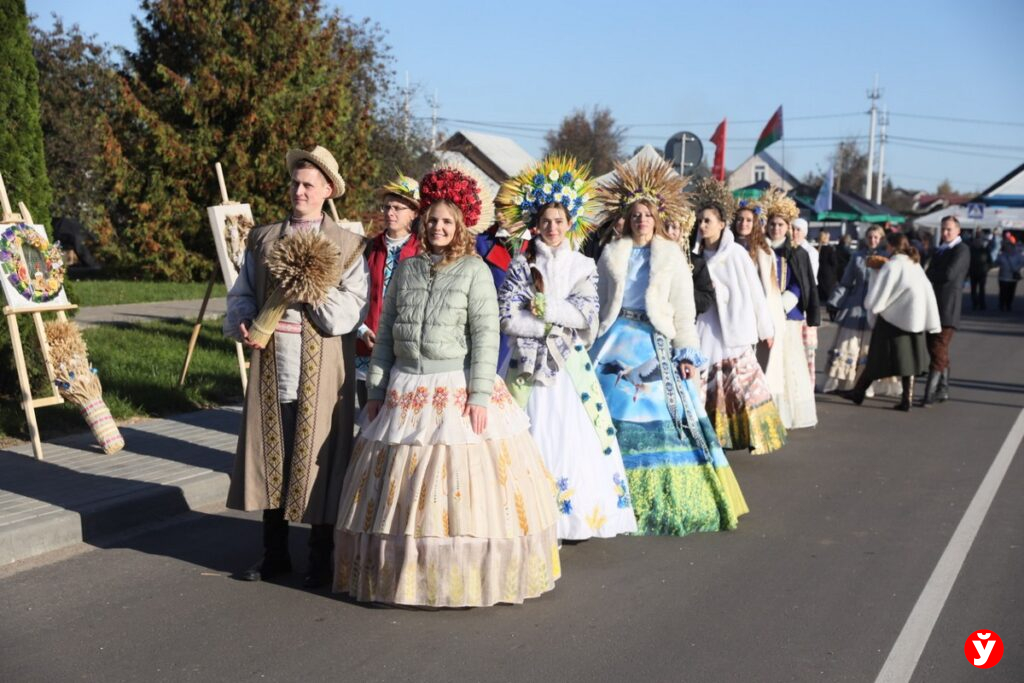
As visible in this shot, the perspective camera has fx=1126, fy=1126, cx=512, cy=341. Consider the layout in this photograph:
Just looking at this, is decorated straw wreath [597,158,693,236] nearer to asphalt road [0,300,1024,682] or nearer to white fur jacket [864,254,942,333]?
asphalt road [0,300,1024,682]

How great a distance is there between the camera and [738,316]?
347 inches

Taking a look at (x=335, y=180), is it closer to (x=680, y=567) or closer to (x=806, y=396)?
(x=680, y=567)

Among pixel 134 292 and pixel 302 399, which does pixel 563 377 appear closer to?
pixel 302 399

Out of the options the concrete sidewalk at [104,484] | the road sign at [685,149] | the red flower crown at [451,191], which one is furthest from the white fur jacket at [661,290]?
the road sign at [685,149]

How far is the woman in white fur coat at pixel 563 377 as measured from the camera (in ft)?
20.2

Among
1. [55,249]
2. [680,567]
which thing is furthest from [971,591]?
[55,249]

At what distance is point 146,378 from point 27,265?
2.83 meters

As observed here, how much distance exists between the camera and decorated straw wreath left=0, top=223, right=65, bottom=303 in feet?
25.8

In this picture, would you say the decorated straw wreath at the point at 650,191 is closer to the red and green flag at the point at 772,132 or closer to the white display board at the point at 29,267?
the white display board at the point at 29,267

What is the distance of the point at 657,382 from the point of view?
275 inches

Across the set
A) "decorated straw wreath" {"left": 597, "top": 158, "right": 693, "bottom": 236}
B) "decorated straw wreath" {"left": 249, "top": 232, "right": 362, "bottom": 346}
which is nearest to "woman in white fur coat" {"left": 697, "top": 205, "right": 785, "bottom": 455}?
"decorated straw wreath" {"left": 597, "top": 158, "right": 693, "bottom": 236}

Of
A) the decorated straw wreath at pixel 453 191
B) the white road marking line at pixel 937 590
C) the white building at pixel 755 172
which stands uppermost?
the white building at pixel 755 172

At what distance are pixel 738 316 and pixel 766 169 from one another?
8775 cm

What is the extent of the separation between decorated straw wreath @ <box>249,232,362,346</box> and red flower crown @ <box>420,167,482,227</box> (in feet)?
1.67
